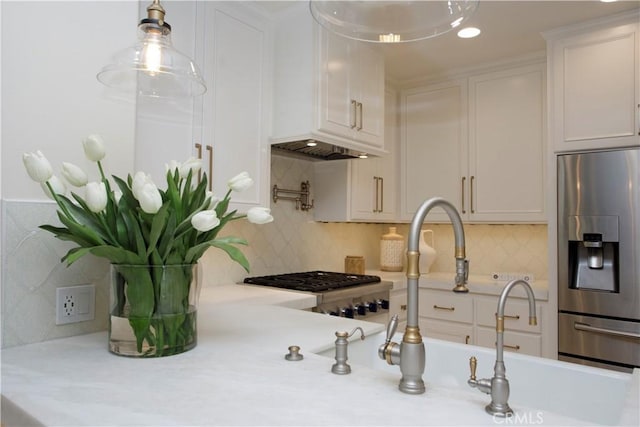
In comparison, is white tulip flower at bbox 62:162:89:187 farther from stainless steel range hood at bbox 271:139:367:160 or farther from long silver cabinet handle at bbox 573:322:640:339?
long silver cabinet handle at bbox 573:322:640:339

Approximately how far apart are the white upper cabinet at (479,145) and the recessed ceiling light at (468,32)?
0.56 metres

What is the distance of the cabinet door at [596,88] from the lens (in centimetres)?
246

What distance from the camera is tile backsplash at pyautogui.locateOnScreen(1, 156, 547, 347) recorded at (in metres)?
1.24

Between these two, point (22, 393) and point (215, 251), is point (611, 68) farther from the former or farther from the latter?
point (22, 393)

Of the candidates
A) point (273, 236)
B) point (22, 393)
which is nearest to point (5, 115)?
point (22, 393)

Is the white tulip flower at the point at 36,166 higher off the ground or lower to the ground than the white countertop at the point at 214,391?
higher

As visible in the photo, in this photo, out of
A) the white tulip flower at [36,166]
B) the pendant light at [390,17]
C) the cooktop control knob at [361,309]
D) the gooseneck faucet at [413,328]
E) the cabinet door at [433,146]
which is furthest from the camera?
the cabinet door at [433,146]

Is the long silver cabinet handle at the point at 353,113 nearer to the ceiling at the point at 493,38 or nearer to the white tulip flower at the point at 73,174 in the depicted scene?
the ceiling at the point at 493,38

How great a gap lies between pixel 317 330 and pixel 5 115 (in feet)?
3.68

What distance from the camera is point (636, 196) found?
2340mm

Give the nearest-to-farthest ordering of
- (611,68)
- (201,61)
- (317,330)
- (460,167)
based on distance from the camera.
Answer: (317,330) → (201,61) → (611,68) → (460,167)

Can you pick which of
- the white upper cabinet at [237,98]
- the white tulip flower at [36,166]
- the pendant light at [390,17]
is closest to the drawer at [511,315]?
the white upper cabinet at [237,98]

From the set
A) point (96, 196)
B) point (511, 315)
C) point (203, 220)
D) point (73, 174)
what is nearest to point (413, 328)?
point (203, 220)

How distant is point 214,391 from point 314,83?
1849 millimetres
